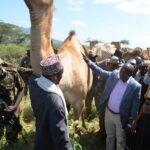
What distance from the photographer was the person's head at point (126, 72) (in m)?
4.77

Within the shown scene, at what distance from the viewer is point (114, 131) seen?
529 centimetres

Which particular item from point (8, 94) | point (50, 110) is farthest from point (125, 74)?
point (50, 110)

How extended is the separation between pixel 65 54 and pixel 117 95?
5.12ft

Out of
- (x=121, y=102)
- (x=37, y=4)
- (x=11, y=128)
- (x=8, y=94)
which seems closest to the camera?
(x=37, y=4)

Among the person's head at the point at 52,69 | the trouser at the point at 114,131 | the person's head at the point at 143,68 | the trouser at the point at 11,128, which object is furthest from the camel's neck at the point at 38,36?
the person's head at the point at 143,68

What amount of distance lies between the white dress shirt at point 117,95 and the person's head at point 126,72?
10cm

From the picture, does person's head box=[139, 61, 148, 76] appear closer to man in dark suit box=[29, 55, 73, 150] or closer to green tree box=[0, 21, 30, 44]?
man in dark suit box=[29, 55, 73, 150]

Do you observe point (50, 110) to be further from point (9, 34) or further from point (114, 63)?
point (9, 34)

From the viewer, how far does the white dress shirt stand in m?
4.94

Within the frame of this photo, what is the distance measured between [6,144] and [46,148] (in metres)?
2.35

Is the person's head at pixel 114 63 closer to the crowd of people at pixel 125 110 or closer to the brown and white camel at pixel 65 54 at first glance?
the crowd of people at pixel 125 110

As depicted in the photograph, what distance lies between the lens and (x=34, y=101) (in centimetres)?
340

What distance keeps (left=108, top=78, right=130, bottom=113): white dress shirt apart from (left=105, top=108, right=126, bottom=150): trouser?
0.41ft

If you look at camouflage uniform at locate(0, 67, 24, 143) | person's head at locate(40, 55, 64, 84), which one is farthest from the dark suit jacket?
camouflage uniform at locate(0, 67, 24, 143)
